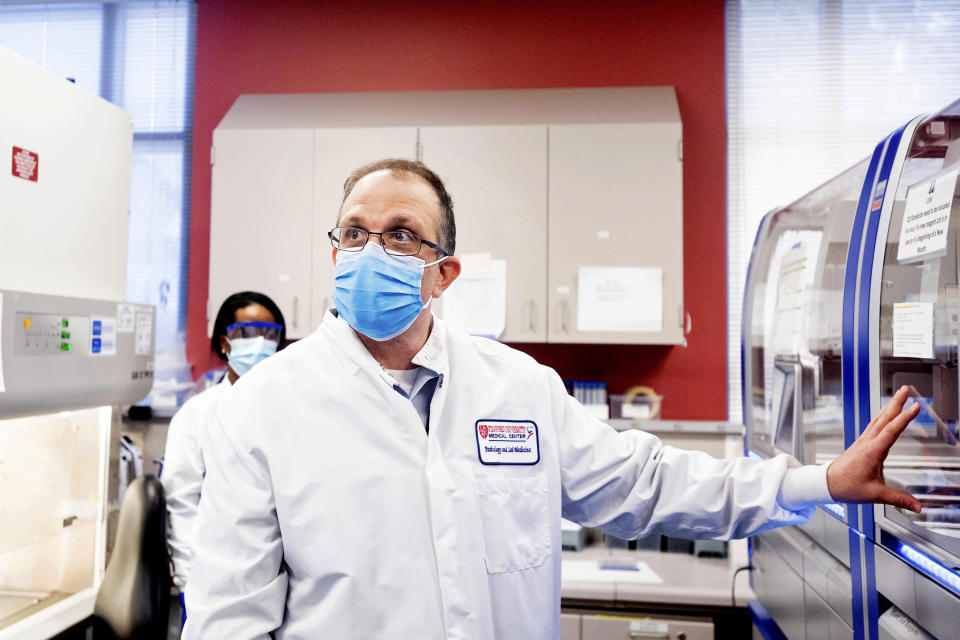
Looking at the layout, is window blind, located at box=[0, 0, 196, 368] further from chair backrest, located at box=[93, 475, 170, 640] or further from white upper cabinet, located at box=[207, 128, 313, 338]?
chair backrest, located at box=[93, 475, 170, 640]

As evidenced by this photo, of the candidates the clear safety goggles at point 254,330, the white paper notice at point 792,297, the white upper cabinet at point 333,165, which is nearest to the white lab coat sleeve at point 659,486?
the white paper notice at point 792,297

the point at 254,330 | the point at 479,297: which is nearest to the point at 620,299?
the point at 479,297

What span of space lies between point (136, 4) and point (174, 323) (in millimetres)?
1640

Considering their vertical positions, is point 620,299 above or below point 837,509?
above

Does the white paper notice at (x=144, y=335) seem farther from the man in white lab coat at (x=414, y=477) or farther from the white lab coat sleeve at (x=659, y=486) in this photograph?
the white lab coat sleeve at (x=659, y=486)

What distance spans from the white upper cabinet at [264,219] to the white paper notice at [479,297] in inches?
24.6

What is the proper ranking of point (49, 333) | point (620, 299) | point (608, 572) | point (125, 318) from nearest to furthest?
point (49, 333) → point (125, 318) → point (608, 572) → point (620, 299)

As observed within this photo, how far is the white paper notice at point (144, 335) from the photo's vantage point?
1.97m

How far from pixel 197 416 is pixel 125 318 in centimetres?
35

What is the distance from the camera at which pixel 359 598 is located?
110 cm

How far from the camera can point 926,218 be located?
3.64 feet

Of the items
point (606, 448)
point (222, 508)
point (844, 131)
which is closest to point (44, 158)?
point (222, 508)

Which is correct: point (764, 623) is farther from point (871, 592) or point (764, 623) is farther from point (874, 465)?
point (874, 465)

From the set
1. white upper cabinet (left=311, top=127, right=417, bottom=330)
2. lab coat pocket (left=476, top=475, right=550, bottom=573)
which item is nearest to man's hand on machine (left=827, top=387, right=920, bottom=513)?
lab coat pocket (left=476, top=475, right=550, bottom=573)
